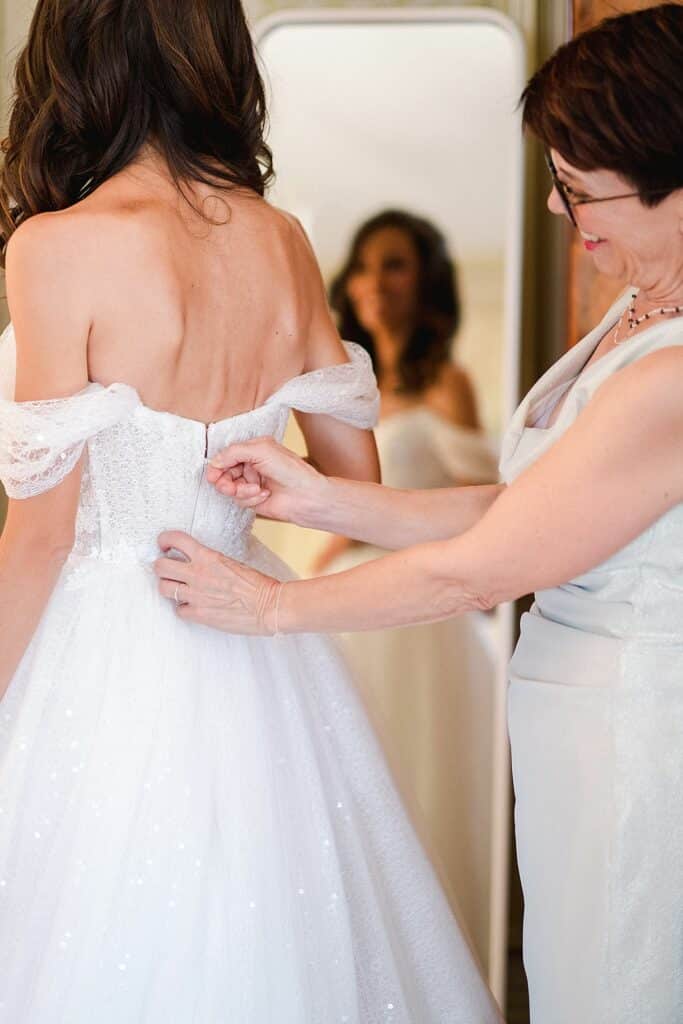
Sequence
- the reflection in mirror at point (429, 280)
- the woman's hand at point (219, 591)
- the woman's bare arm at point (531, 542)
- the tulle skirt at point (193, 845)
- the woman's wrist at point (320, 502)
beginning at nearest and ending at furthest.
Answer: the woman's bare arm at point (531, 542)
the tulle skirt at point (193, 845)
the woman's hand at point (219, 591)
the woman's wrist at point (320, 502)
the reflection in mirror at point (429, 280)

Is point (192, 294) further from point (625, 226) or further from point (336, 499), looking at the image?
point (625, 226)

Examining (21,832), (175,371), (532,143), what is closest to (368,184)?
(532,143)

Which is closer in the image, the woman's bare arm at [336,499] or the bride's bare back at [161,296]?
the bride's bare back at [161,296]

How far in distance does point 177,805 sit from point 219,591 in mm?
267

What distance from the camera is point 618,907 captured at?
1.49m

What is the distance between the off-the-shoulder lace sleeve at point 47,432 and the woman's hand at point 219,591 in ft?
0.62

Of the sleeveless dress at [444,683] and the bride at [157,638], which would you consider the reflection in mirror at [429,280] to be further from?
the bride at [157,638]

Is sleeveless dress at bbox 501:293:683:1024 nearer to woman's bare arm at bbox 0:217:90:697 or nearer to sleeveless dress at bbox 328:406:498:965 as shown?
woman's bare arm at bbox 0:217:90:697

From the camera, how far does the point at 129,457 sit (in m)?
1.67

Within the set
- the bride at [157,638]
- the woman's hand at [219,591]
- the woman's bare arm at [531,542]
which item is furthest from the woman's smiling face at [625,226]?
the woman's hand at [219,591]

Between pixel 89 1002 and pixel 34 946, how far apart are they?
11 centimetres

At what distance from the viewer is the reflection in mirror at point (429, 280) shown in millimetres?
2852

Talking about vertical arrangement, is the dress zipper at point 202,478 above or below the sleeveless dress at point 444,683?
above

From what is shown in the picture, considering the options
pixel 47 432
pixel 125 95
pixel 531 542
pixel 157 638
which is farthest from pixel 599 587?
pixel 125 95
